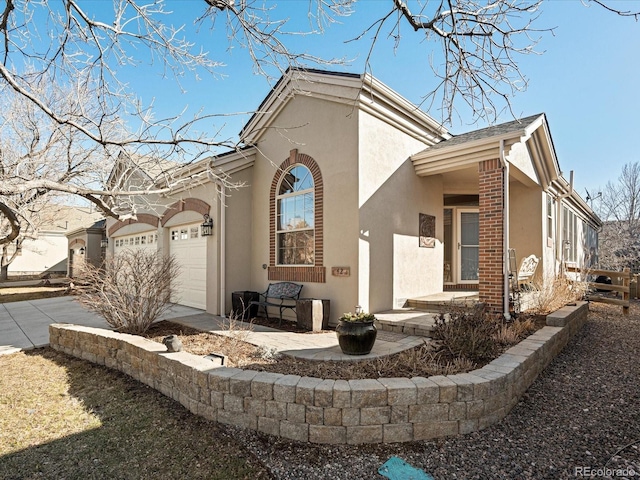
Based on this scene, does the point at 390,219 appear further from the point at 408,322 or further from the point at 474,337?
the point at 474,337

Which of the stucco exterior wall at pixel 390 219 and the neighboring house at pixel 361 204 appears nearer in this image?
the neighboring house at pixel 361 204

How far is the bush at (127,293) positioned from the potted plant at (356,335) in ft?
13.7

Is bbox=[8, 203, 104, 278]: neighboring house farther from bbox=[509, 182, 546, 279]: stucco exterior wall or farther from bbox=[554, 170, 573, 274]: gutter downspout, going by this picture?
bbox=[554, 170, 573, 274]: gutter downspout

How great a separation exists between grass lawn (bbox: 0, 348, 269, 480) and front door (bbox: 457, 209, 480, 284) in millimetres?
8509

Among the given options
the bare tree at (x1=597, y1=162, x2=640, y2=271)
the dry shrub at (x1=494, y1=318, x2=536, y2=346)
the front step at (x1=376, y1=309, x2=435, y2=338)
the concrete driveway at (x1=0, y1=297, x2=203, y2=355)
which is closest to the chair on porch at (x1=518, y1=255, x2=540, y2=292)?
the dry shrub at (x1=494, y1=318, x2=536, y2=346)

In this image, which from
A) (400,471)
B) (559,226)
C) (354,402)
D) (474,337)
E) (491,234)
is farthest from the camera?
(559,226)

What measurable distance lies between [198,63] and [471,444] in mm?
5705

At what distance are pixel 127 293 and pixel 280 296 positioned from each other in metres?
3.12

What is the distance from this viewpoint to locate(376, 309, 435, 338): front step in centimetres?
597

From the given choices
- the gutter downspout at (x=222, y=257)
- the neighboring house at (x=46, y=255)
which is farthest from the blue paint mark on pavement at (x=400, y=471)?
the neighboring house at (x=46, y=255)

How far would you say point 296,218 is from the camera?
818 cm

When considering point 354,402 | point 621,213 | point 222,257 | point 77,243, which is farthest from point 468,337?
point 621,213

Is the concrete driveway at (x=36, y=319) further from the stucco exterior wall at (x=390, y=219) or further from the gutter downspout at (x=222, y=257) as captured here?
the stucco exterior wall at (x=390, y=219)

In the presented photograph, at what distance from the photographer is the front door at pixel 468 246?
10.2 metres
